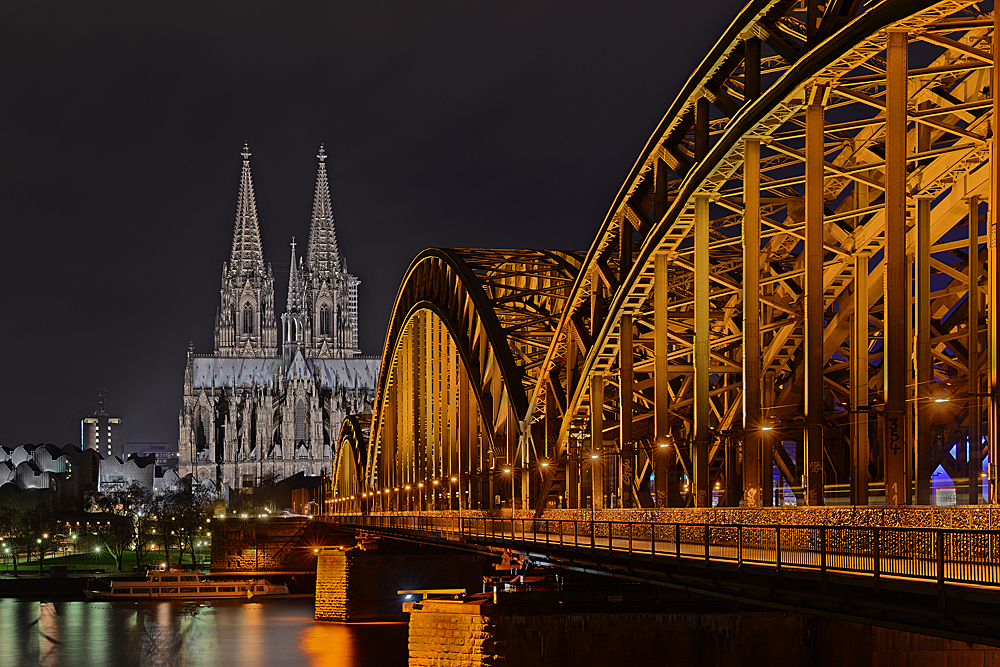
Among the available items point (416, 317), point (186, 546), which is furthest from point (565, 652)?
point (186, 546)

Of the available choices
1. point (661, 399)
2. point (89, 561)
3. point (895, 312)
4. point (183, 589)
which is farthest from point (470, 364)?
point (89, 561)

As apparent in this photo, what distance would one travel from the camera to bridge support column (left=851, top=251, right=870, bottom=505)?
23766 mm

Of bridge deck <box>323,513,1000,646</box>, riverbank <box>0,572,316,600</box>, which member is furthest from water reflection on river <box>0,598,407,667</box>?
bridge deck <box>323,513,1000,646</box>

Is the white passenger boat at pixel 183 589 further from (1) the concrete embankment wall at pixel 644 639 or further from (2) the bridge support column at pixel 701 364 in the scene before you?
(2) the bridge support column at pixel 701 364

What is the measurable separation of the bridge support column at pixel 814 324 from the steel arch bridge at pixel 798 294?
0.15 feet

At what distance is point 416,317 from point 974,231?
5877cm

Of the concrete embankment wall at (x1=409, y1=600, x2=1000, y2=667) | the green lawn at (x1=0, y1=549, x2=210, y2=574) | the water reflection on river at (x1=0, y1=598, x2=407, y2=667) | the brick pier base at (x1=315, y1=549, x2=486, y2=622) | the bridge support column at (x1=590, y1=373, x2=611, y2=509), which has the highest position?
the bridge support column at (x1=590, y1=373, x2=611, y2=509)

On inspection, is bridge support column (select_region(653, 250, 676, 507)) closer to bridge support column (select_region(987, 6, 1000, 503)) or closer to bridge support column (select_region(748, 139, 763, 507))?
bridge support column (select_region(748, 139, 763, 507))

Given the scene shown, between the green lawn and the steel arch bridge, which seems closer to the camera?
the steel arch bridge

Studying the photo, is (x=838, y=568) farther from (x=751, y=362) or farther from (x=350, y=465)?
(x=350, y=465)

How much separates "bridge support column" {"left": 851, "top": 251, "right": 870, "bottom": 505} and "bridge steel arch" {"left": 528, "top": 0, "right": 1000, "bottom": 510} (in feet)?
0.18

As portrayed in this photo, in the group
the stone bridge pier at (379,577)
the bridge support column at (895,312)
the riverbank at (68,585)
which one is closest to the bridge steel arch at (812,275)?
the bridge support column at (895,312)

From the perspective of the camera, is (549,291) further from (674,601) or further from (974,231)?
(974,231)

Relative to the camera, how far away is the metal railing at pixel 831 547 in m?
16.3
